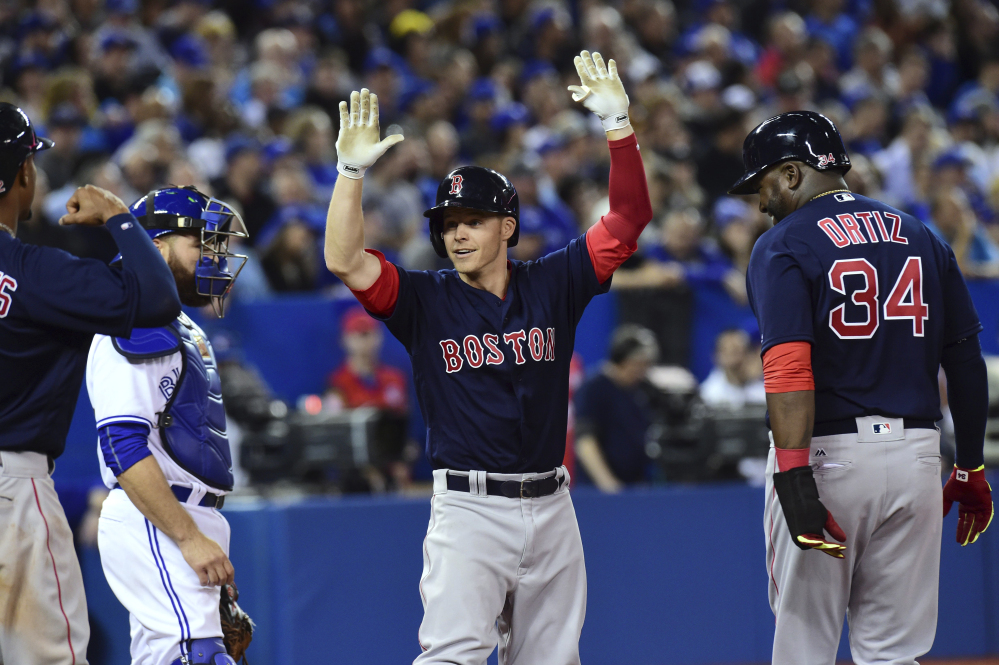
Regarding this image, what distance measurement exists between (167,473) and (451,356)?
97 centimetres

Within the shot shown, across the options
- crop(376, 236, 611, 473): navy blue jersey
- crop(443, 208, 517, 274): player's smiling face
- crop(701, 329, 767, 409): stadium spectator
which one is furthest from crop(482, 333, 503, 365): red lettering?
crop(701, 329, 767, 409): stadium spectator

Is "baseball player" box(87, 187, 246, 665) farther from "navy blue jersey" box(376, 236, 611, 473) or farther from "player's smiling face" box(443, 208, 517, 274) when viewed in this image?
"player's smiling face" box(443, 208, 517, 274)

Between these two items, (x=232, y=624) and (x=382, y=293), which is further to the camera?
(x=232, y=624)

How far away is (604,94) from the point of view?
12.7 feet

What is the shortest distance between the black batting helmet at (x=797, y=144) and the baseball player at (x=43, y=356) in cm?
196

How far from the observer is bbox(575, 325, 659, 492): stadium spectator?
24.9ft

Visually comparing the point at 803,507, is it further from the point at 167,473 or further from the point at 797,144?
the point at 167,473

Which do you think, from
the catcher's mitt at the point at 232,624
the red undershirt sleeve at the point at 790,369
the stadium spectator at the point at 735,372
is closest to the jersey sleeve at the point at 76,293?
the catcher's mitt at the point at 232,624

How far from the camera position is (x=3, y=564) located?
11.0ft

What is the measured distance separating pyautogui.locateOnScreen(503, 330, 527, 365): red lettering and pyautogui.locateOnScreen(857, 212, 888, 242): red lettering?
3.75ft

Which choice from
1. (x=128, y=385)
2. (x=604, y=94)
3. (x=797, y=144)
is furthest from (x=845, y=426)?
(x=128, y=385)

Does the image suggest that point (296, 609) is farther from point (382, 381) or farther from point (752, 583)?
point (752, 583)

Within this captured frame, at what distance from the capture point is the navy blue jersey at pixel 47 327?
126 inches

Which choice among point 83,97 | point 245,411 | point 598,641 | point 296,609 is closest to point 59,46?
point 83,97
